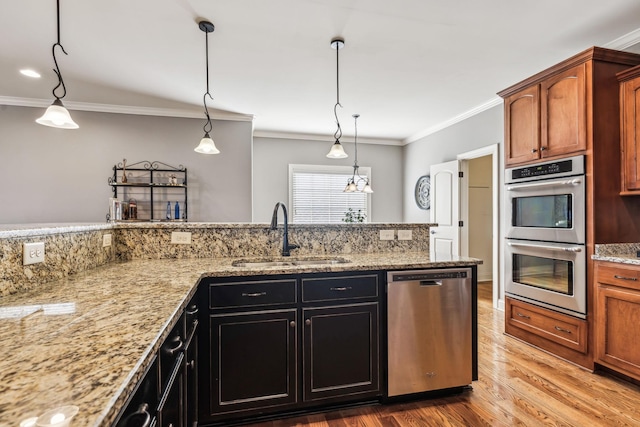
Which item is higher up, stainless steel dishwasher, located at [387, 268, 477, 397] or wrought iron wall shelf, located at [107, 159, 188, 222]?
wrought iron wall shelf, located at [107, 159, 188, 222]

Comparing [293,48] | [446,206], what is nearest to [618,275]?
[446,206]

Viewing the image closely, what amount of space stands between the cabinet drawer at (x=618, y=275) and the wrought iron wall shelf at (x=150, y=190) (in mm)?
4330

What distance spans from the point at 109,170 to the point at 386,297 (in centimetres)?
399

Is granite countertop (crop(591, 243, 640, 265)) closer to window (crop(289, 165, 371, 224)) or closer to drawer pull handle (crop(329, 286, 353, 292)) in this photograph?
drawer pull handle (crop(329, 286, 353, 292))

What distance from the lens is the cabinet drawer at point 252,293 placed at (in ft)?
5.70

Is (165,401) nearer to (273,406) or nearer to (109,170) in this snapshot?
(273,406)

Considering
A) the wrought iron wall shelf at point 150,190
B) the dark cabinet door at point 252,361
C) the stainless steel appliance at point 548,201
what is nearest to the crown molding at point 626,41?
the stainless steel appliance at point 548,201

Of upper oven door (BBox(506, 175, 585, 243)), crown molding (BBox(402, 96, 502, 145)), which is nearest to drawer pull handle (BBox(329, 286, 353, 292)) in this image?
upper oven door (BBox(506, 175, 585, 243))

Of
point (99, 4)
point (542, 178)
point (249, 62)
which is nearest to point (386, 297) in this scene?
point (542, 178)

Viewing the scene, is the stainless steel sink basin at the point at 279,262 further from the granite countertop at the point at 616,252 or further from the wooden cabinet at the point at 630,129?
the wooden cabinet at the point at 630,129

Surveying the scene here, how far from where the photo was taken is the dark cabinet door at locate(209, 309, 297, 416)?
5.70ft

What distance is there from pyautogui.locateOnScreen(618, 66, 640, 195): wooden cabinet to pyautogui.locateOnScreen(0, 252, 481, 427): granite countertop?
3.06 metres

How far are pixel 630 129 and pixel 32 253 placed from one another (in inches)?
148

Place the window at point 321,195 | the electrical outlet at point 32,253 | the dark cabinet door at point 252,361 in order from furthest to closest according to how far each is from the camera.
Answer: the window at point 321,195 < the dark cabinet door at point 252,361 < the electrical outlet at point 32,253
